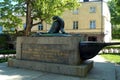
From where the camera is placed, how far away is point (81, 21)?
153 feet

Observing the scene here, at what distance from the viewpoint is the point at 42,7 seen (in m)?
26.9

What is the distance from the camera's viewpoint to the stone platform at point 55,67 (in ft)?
33.6

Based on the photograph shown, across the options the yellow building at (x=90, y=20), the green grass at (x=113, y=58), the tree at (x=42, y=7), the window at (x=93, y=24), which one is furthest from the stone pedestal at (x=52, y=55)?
the window at (x=93, y=24)

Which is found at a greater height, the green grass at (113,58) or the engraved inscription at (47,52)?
the engraved inscription at (47,52)

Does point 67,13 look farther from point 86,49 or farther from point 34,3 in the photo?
point 86,49

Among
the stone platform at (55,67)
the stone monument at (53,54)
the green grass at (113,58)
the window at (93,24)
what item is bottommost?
the green grass at (113,58)

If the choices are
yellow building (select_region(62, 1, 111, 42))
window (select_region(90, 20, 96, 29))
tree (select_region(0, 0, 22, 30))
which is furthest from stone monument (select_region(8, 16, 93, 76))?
window (select_region(90, 20, 96, 29))

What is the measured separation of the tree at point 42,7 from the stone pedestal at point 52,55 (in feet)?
47.7

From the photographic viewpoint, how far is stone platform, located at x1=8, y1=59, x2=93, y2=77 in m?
10.2

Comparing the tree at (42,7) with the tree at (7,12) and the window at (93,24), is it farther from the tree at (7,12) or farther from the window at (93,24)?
the window at (93,24)

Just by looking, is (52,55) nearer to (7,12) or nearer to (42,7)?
(42,7)

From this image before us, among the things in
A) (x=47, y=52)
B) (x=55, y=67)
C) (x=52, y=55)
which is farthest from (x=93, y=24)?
(x=55, y=67)

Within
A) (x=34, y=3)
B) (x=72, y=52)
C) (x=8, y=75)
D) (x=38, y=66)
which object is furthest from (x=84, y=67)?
(x=34, y=3)

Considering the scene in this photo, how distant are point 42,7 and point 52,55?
1606cm
